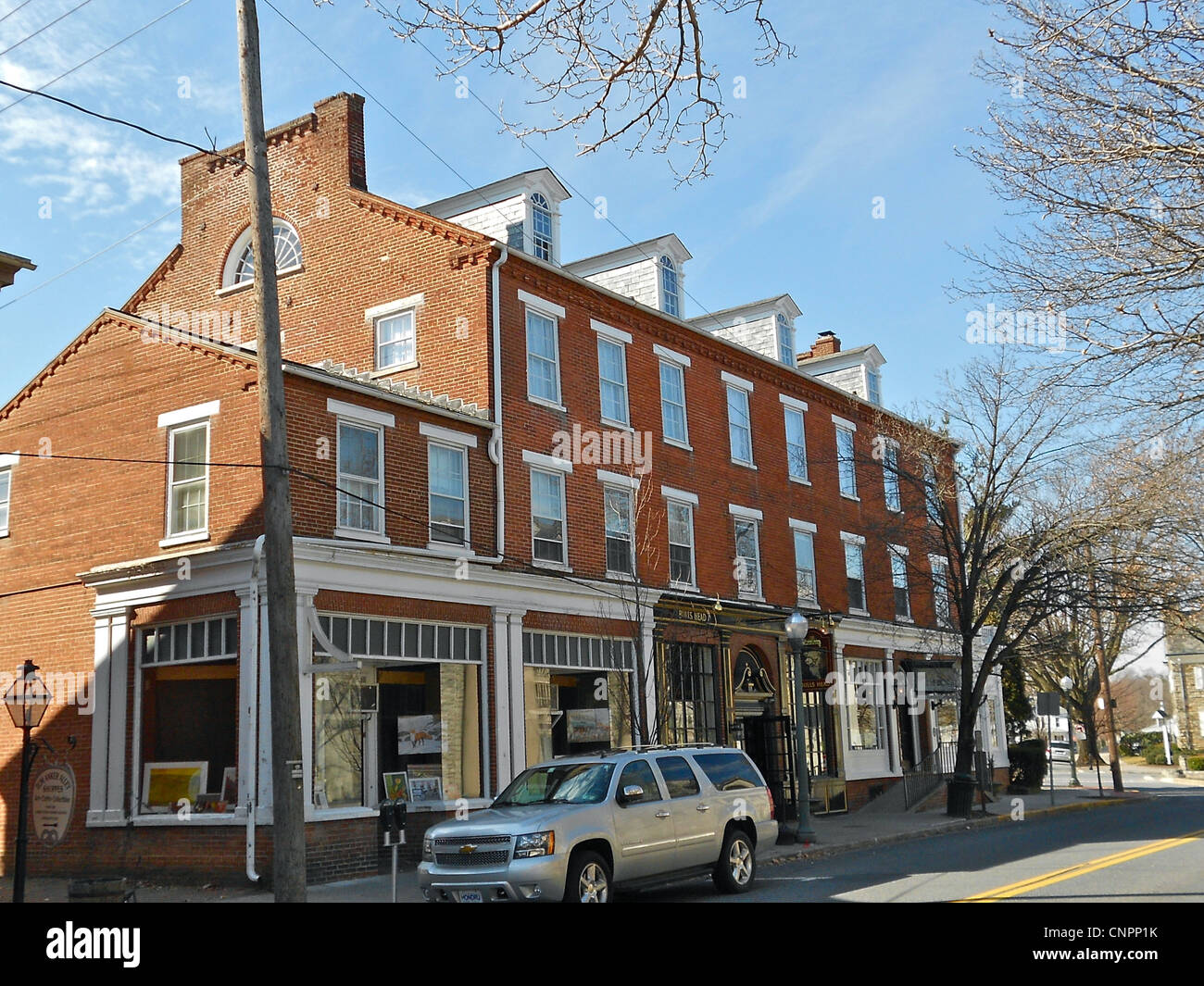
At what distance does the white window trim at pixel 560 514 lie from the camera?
2264cm

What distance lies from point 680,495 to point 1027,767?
19.8 m

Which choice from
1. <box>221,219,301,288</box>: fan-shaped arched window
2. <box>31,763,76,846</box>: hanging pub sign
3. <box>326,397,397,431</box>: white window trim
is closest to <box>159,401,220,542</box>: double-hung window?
<box>326,397,397,431</box>: white window trim

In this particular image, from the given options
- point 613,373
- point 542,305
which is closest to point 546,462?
point 542,305

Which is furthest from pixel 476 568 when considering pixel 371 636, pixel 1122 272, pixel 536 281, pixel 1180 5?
pixel 1180 5

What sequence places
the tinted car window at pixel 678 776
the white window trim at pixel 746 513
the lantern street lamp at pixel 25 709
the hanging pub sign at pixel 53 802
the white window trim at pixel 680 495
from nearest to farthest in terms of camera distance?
the tinted car window at pixel 678 776, the lantern street lamp at pixel 25 709, the hanging pub sign at pixel 53 802, the white window trim at pixel 680 495, the white window trim at pixel 746 513

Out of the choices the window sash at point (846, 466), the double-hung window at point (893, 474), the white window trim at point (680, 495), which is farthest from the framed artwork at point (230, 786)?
the window sash at point (846, 466)

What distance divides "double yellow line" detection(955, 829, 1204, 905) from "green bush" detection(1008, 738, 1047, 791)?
1985 centimetres

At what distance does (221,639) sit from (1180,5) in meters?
15.0

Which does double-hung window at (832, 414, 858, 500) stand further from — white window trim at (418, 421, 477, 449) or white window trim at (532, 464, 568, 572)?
white window trim at (418, 421, 477, 449)

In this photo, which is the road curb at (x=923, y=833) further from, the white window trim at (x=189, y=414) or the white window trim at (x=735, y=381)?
the white window trim at (x=189, y=414)

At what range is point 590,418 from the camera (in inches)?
974

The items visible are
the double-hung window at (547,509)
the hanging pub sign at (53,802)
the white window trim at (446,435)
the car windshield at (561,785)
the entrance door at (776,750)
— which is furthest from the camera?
the entrance door at (776,750)

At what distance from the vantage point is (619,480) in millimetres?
25172

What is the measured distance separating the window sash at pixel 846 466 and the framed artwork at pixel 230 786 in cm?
2072
